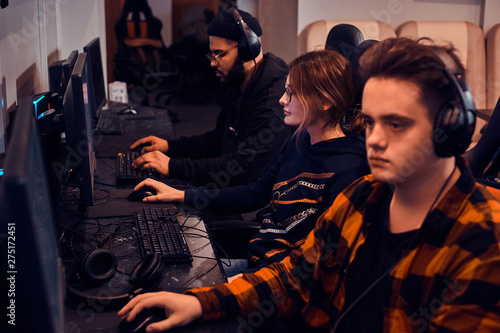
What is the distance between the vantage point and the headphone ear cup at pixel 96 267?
124cm

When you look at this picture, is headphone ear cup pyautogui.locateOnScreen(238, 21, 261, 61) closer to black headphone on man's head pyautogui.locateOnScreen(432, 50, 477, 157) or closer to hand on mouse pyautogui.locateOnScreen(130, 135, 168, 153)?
hand on mouse pyautogui.locateOnScreen(130, 135, 168, 153)

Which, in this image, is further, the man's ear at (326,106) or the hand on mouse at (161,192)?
the hand on mouse at (161,192)

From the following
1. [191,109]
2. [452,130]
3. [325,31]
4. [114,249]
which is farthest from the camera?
[191,109]

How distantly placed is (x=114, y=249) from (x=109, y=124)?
5.08 ft

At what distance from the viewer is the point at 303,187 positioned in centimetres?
151

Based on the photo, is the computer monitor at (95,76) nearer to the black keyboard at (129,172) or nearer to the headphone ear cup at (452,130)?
the black keyboard at (129,172)

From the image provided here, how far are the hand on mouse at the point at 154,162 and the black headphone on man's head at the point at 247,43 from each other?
54 cm

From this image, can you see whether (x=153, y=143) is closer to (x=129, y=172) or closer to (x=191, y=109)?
(x=129, y=172)

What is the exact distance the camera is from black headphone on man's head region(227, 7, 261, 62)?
2.21 meters

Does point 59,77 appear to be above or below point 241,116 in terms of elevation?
above

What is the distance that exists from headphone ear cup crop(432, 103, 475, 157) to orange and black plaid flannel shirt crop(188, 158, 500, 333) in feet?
0.23

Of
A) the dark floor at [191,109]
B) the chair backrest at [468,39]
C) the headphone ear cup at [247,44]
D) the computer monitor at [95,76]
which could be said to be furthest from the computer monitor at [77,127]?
the dark floor at [191,109]

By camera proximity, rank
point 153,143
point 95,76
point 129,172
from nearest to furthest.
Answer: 1. point 129,172
2. point 153,143
3. point 95,76

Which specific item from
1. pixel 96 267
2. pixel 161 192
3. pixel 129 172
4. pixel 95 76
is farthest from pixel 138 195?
pixel 95 76
